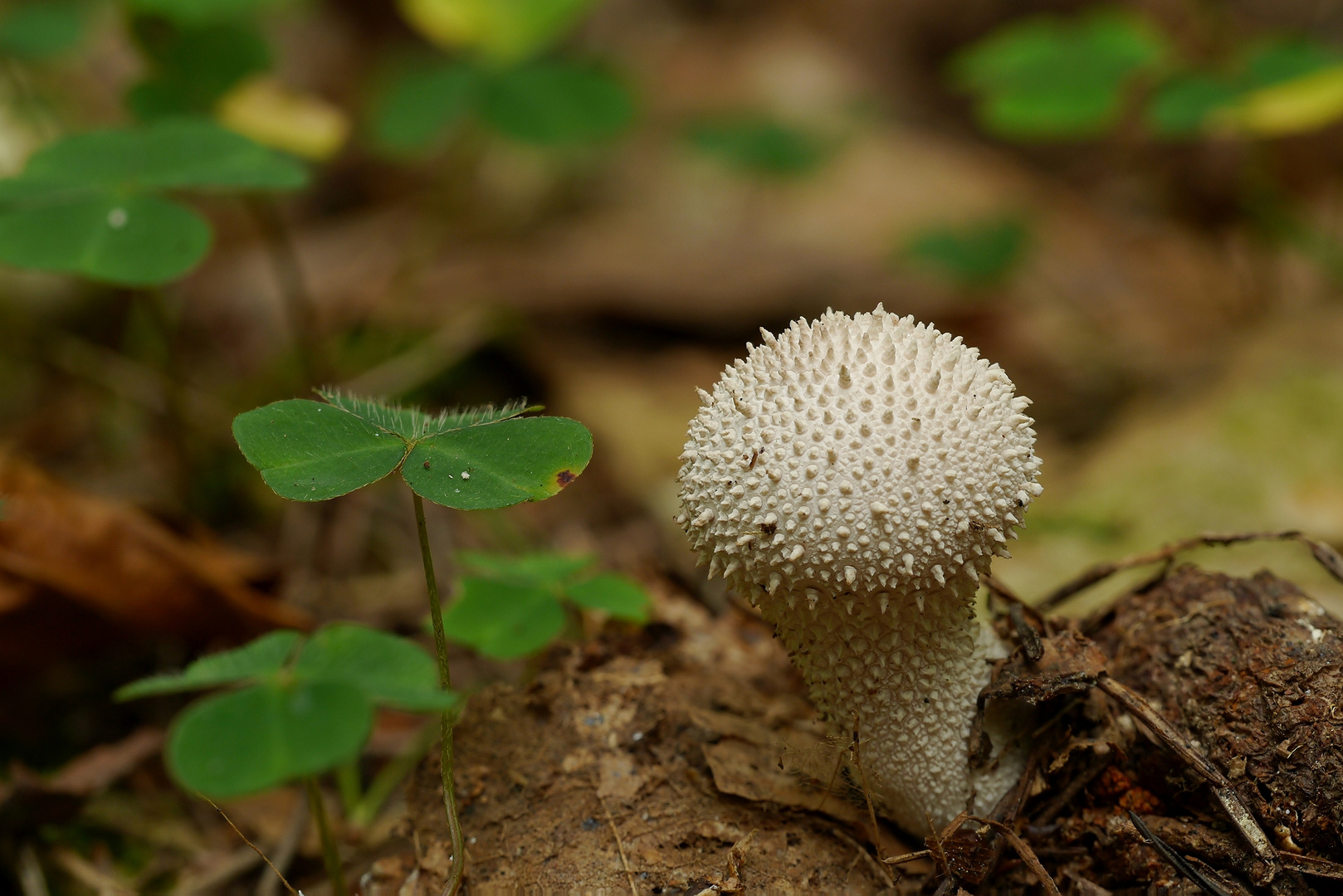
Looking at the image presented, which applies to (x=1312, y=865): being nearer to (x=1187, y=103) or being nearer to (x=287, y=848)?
(x=287, y=848)

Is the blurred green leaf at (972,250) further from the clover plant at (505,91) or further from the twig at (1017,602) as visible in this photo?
the twig at (1017,602)

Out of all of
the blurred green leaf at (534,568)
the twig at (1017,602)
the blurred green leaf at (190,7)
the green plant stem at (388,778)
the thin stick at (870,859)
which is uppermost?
the blurred green leaf at (190,7)

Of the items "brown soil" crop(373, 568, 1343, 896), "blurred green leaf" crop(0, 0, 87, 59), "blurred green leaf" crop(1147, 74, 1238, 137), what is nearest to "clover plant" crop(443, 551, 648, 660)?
"brown soil" crop(373, 568, 1343, 896)

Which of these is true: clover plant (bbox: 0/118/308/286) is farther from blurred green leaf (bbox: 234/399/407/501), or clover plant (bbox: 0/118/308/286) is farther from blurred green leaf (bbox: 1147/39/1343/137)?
blurred green leaf (bbox: 1147/39/1343/137)

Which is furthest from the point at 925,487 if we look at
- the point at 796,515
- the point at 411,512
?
the point at 411,512

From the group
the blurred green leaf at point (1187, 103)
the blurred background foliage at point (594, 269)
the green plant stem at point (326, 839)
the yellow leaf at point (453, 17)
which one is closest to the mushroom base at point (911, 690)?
the green plant stem at point (326, 839)
